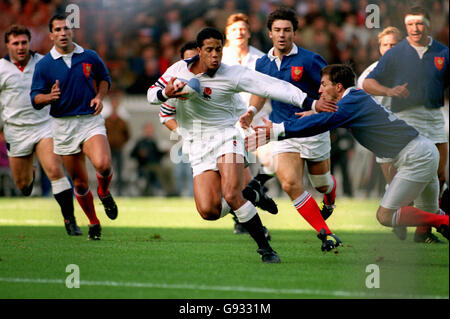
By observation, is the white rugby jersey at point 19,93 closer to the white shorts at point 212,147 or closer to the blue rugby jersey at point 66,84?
the blue rugby jersey at point 66,84

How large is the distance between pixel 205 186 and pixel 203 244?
56.3 inches

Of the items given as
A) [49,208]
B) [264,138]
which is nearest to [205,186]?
[264,138]

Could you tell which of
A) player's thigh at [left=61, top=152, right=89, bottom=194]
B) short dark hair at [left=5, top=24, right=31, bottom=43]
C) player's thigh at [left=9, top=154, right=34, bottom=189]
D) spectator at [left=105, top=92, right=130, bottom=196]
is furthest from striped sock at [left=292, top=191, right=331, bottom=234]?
spectator at [left=105, top=92, right=130, bottom=196]

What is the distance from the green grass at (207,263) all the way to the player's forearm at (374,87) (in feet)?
5.42

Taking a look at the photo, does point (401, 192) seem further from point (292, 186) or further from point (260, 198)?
point (260, 198)

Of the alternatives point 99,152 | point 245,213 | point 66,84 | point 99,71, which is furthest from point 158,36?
point 245,213

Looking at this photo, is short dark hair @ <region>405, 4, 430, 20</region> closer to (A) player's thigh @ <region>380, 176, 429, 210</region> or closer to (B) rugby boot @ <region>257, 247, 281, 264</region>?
(A) player's thigh @ <region>380, 176, 429, 210</region>

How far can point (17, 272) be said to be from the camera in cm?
695

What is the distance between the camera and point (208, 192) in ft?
26.2

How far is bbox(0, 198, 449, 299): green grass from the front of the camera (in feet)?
19.7

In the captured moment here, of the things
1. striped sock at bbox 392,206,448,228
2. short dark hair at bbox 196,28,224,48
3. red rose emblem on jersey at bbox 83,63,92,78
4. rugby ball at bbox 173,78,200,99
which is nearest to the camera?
striped sock at bbox 392,206,448,228

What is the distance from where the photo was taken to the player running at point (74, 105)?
9.48 meters

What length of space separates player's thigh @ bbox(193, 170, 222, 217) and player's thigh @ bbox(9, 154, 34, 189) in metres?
3.58

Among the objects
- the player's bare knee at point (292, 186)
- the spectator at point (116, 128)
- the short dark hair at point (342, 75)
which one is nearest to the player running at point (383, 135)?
the short dark hair at point (342, 75)
